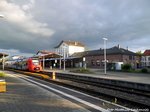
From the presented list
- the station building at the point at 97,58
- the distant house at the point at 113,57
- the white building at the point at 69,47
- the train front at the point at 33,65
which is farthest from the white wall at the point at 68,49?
the train front at the point at 33,65

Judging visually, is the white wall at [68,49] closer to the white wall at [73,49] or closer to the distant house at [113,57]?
the white wall at [73,49]

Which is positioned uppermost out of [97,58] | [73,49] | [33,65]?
[73,49]

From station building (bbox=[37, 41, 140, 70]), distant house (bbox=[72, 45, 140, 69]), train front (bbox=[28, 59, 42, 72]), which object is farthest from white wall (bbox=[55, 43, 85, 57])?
train front (bbox=[28, 59, 42, 72])

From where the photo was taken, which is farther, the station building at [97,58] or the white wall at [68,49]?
the white wall at [68,49]

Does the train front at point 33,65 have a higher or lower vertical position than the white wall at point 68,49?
lower

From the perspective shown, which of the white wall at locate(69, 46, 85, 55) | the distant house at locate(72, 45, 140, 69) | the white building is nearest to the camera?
the distant house at locate(72, 45, 140, 69)

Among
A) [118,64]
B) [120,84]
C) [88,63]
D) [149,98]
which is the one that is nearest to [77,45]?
[88,63]

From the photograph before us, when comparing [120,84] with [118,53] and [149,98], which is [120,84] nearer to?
[149,98]

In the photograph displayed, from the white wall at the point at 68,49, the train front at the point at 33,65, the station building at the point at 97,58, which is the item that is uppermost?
the white wall at the point at 68,49

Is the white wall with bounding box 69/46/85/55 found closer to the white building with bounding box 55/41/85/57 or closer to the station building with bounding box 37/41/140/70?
the white building with bounding box 55/41/85/57

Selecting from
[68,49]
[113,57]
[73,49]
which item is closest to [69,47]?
[68,49]

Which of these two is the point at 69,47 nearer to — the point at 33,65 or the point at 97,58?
the point at 97,58

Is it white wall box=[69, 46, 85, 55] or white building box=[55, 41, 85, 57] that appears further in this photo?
white wall box=[69, 46, 85, 55]

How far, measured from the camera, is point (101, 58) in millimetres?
99500
